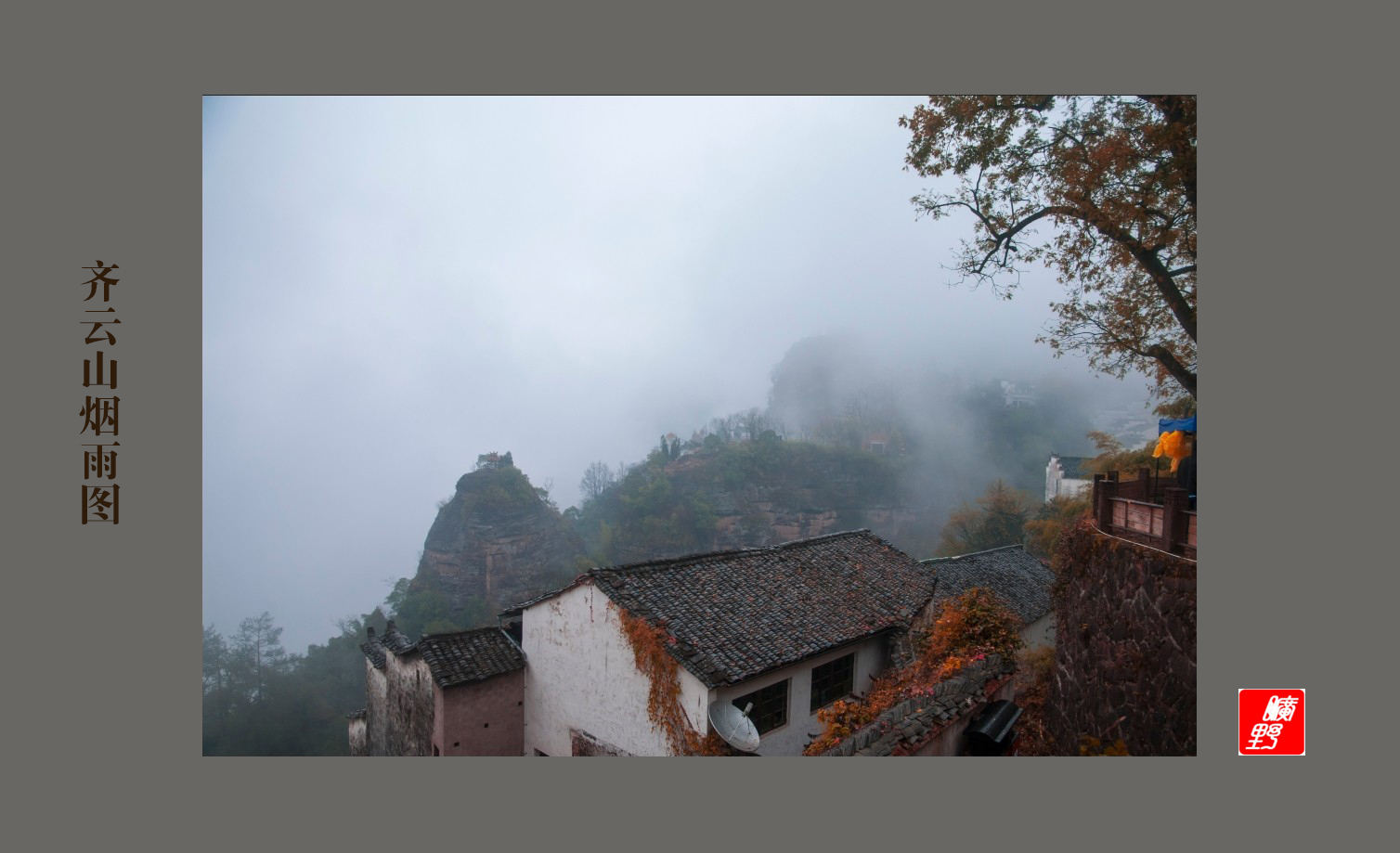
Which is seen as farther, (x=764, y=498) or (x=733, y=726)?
(x=764, y=498)

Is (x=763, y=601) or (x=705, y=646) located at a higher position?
(x=763, y=601)

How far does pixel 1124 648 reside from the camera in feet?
14.3

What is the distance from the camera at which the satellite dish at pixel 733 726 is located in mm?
5883

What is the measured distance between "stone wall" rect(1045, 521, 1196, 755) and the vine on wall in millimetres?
3034

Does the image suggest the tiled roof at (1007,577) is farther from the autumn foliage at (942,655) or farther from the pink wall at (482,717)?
the pink wall at (482,717)

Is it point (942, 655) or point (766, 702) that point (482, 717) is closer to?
point (766, 702)

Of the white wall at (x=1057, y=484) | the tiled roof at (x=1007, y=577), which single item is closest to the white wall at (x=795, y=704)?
the tiled roof at (x=1007, y=577)

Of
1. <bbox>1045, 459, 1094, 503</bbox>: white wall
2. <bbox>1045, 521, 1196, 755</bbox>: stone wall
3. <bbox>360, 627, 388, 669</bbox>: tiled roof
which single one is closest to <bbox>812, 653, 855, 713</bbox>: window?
<bbox>1045, 521, 1196, 755</bbox>: stone wall

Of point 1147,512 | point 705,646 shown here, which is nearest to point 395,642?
point 705,646

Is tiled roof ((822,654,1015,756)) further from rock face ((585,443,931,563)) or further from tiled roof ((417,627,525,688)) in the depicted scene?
rock face ((585,443,931,563))

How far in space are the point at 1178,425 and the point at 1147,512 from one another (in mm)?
814

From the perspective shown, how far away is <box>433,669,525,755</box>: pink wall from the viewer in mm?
7348
